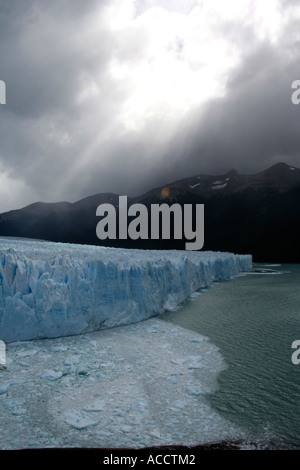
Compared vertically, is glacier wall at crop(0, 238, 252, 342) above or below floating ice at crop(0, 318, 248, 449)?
above

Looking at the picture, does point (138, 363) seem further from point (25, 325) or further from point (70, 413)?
point (25, 325)

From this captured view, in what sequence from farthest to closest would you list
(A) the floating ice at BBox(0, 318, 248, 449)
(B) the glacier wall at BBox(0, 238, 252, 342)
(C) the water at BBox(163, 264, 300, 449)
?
(B) the glacier wall at BBox(0, 238, 252, 342), (C) the water at BBox(163, 264, 300, 449), (A) the floating ice at BBox(0, 318, 248, 449)

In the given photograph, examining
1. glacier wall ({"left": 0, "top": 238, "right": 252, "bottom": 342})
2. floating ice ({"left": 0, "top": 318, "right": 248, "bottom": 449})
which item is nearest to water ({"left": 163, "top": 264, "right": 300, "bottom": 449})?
floating ice ({"left": 0, "top": 318, "right": 248, "bottom": 449})

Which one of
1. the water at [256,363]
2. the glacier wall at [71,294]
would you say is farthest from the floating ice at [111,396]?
the glacier wall at [71,294]

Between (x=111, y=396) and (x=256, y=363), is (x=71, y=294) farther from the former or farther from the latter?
(x=256, y=363)

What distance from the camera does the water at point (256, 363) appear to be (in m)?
3.31

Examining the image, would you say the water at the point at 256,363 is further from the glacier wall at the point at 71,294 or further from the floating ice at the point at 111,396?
the glacier wall at the point at 71,294

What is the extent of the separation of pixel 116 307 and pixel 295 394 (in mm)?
4620

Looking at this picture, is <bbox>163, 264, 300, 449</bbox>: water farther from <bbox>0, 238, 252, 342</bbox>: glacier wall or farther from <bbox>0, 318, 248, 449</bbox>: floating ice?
<bbox>0, 238, 252, 342</bbox>: glacier wall

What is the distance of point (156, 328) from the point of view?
23.8 ft

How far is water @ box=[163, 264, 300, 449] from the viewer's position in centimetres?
331

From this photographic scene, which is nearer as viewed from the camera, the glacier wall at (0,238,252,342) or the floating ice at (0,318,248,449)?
the floating ice at (0,318,248,449)

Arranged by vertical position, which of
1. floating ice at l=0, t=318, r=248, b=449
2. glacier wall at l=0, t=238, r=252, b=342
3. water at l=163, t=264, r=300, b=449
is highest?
glacier wall at l=0, t=238, r=252, b=342

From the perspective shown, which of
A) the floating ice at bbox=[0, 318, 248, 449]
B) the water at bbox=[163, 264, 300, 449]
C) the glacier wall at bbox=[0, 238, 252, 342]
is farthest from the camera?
the glacier wall at bbox=[0, 238, 252, 342]
